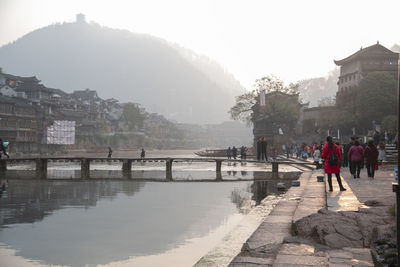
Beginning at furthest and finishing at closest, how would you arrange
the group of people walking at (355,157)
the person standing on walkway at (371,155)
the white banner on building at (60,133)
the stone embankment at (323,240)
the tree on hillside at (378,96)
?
the white banner on building at (60,133)
the tree on hillside at (378,96)
the person standing on walkway at (371,155)
the group of people walking at (355,157)
the stone embankment at (323,240)

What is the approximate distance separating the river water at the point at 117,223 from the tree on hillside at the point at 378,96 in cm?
3408

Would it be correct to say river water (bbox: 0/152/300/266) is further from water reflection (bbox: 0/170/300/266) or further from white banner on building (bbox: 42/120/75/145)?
white banner on building (bbox: 42/120/75/145)

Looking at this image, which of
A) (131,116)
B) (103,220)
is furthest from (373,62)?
(131,116)

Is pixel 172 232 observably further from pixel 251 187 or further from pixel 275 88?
pixel 275 88

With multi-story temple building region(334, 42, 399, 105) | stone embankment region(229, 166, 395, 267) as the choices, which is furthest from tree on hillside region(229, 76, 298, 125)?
stone embankment region(229, 166, 395, 267)

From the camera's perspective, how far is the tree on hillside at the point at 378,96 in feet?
155

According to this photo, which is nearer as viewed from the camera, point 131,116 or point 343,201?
point 343,201

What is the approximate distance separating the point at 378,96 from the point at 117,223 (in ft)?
143

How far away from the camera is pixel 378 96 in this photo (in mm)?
47281

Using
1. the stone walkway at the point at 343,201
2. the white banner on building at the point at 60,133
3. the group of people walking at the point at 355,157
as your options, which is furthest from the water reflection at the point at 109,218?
the white banner on building at the point at 60,133

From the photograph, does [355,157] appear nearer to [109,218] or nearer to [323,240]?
[109,218]

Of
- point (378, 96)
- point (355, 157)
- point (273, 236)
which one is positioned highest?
point (378, 96)

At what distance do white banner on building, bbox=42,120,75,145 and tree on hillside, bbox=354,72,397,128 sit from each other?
162 feet

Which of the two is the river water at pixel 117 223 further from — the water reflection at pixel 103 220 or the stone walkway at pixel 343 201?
the stone walkway at pixel 343 201
